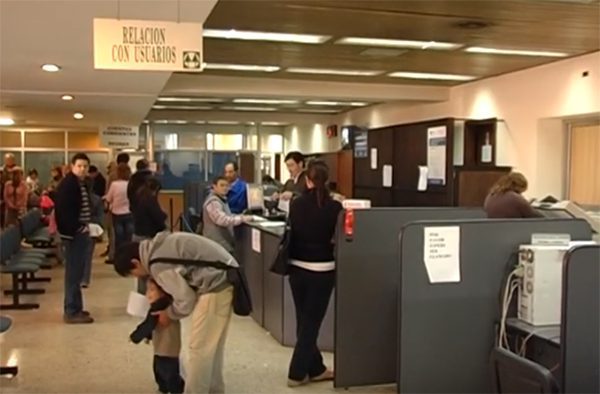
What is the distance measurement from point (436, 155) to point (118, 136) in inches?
242

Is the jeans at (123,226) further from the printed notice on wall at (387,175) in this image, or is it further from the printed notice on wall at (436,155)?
A: the printed notice on wall at (387,175)

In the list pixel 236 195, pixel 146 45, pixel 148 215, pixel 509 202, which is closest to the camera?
pixel 146 45

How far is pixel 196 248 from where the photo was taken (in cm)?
332

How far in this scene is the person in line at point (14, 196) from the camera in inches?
334

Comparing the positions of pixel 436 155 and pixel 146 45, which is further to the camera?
pixel 436 155

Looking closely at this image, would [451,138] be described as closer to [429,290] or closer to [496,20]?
[496,20]

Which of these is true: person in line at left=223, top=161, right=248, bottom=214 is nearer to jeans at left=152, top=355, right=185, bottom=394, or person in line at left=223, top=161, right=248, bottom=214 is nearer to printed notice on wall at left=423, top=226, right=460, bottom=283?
jeans at left=152, top=355, right=185, bottom=394

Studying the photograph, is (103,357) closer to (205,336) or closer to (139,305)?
(139,305)


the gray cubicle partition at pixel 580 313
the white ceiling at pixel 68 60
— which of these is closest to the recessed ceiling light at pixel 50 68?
the white ceiling at pixel 68 60

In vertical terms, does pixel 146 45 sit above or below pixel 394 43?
below

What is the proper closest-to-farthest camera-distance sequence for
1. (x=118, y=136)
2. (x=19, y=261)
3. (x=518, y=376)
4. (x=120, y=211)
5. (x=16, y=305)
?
(x=518, y=376) < (x=16, y=305) < (x=19, y=261) < (x=120, y=211) < (x=118, y=136)

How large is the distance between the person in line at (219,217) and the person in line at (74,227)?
104 centimetres

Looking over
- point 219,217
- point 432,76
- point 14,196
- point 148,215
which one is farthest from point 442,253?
point 14,196

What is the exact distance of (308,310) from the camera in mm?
3945
